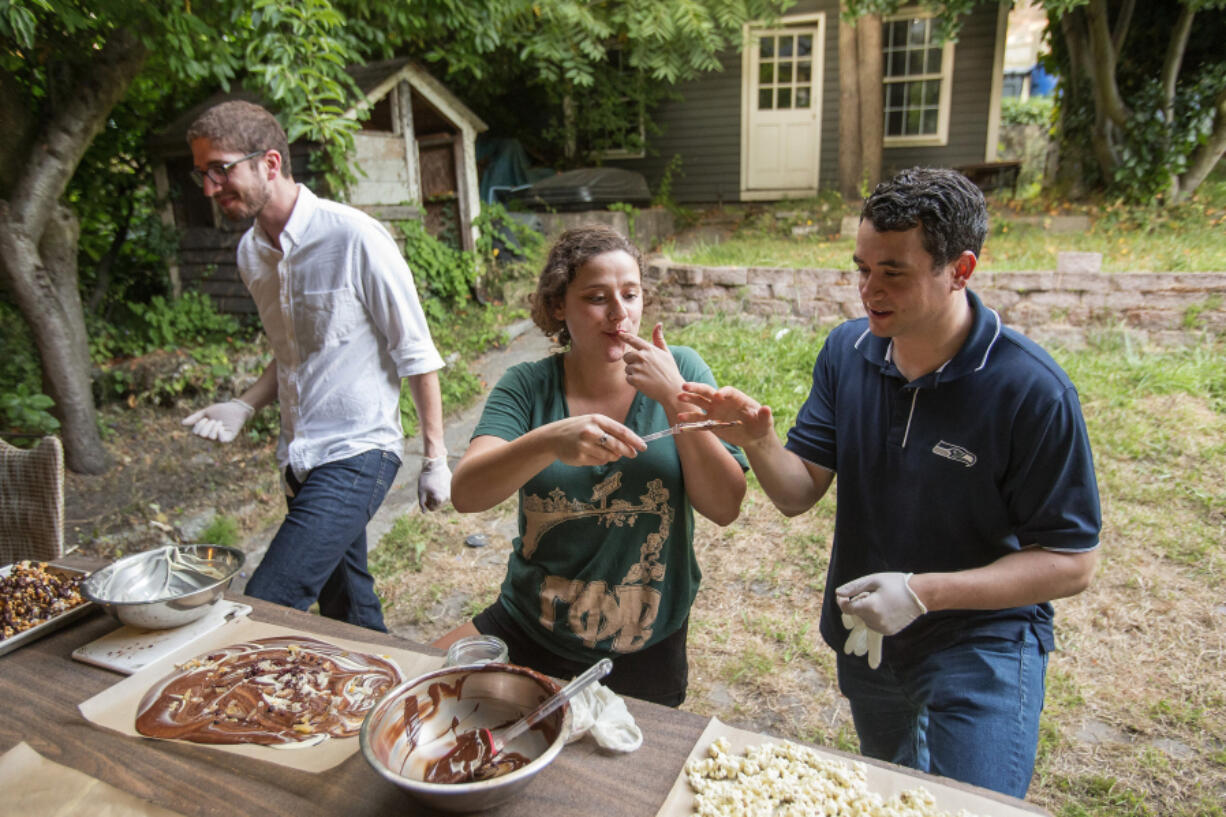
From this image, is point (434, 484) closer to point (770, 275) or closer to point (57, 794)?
point (57, 794)

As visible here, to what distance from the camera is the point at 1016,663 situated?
161 cm

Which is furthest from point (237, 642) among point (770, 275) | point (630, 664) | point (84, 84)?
point (770, 275)

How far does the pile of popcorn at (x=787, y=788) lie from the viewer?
1116 mm

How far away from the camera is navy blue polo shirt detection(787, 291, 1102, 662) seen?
1534 millimetres

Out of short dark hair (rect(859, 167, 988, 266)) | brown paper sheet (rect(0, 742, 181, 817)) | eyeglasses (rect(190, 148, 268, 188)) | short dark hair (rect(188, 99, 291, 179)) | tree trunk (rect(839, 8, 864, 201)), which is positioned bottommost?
brown paper sheet (rect(0, 742, 181, 817))

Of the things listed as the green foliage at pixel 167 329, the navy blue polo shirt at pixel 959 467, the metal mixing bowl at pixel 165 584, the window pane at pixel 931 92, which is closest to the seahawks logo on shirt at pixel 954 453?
the navy blue polo shirt at pixel 959 467

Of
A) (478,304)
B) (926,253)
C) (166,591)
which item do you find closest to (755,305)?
(478,304)

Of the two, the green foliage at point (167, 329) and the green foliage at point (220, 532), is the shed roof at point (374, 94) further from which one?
the green foliage at point (220, 532)

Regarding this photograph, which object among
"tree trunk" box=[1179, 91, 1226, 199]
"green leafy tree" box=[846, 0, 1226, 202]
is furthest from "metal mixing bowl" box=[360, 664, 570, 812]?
"tree trunk" box=[1179, 91, 1226, 199]

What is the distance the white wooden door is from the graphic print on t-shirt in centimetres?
1035

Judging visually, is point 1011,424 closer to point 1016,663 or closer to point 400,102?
point 1016,663

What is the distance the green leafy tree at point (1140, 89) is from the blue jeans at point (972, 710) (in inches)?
297

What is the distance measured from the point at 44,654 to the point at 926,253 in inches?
80.1

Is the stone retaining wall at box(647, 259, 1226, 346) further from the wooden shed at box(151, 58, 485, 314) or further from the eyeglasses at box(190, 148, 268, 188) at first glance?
the eyeglasses at box(190, 148, 268, 188)
